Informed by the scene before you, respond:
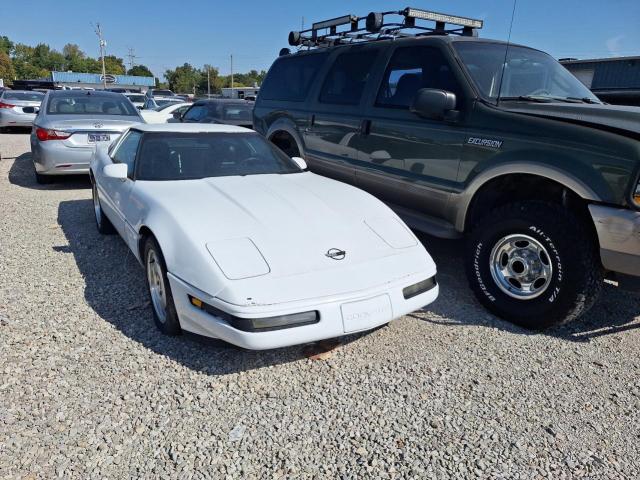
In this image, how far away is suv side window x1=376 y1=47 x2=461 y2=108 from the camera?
13.1ft

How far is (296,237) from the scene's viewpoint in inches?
116

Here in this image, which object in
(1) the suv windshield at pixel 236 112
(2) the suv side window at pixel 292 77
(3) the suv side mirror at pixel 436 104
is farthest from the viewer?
(1) the suv windshield at pixel 236 112

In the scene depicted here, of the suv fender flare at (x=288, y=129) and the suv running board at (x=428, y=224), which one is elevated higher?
the suv fender flare at (x=288, y=129)

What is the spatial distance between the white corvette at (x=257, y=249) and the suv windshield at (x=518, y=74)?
4.55ft

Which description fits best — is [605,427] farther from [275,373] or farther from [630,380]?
[275,373]

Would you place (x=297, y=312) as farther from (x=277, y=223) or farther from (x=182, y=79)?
(x=182, y=79)

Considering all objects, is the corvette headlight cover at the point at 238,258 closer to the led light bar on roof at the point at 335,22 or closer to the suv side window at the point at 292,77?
A: the suv side window at the point at 292,77

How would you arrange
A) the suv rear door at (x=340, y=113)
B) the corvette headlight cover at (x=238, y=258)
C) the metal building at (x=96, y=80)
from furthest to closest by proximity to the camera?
the metal building at (x=96, y=80)
the suv rear door at (x=340, y=113)
the corvette headlight cover at (x=238, y=258)

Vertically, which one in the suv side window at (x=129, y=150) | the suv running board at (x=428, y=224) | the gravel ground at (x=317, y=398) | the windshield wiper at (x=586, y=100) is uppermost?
the windshield wiper at (x=586, y=100)

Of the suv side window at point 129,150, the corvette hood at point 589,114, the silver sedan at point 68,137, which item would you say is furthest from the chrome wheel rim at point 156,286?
the silver sedan at point 68,137

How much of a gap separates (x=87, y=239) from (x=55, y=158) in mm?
2660

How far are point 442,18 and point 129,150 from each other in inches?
138

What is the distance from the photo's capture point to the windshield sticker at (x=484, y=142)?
343cm

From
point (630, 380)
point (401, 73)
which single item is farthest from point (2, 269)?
point (630, 380)
